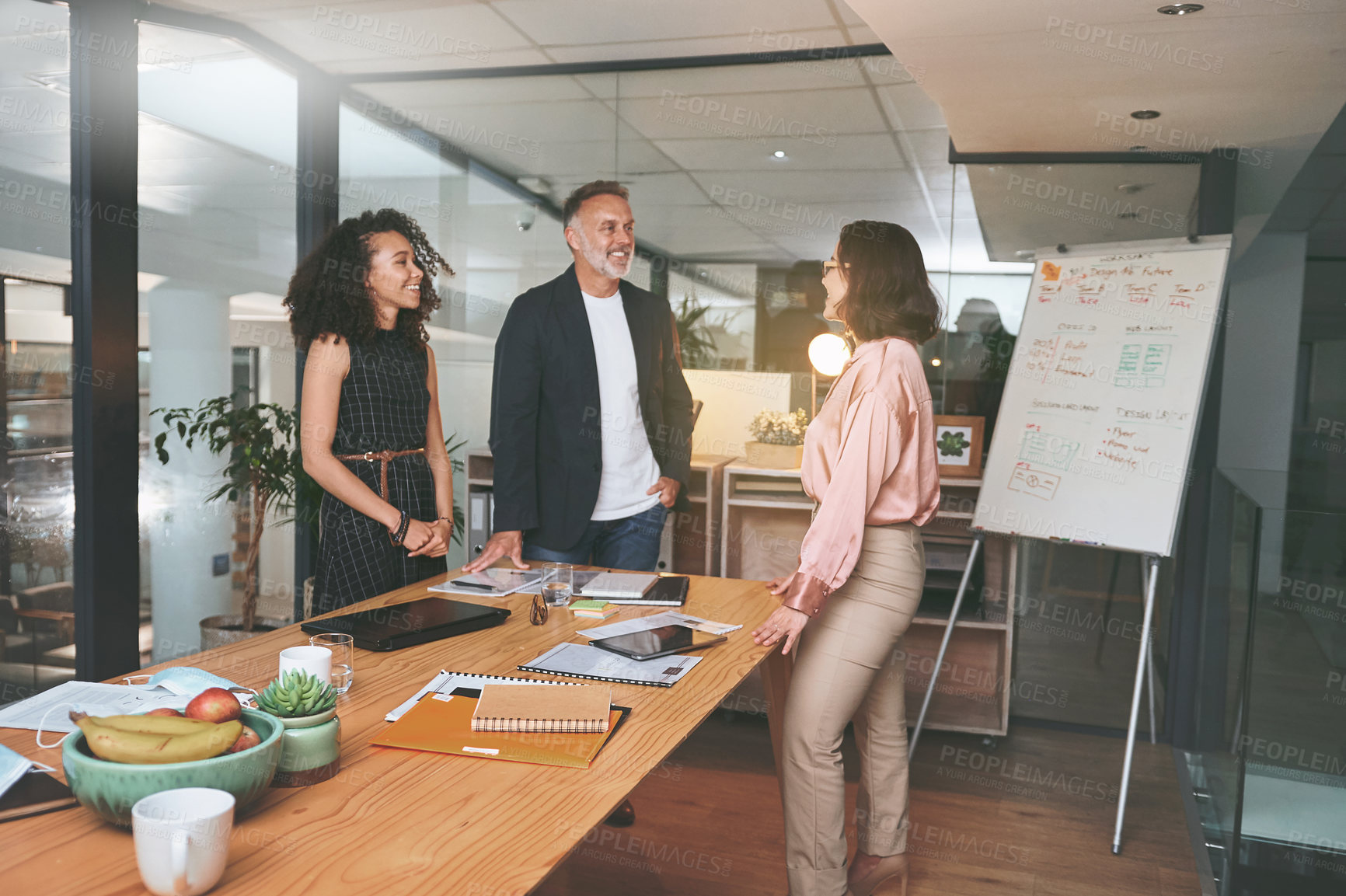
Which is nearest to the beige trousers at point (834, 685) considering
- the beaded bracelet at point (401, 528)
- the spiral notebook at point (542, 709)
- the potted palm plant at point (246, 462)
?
the spiral notebook at point (542, 709)

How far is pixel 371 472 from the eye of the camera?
8.03 feet

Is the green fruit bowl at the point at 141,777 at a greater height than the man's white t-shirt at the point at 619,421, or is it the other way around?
the man's white t-shirt at the point at 619,421

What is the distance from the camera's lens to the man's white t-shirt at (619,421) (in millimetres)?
2846

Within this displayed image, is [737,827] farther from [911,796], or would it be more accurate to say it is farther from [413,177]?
[413,177]

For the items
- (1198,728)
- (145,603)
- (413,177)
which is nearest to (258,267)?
(413,177)

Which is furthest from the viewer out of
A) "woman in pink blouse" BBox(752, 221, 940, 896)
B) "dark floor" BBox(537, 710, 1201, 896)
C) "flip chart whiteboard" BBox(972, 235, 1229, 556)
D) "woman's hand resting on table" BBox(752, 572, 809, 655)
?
"flip chart whiteboard" BBox(972, 235, 1229, 556)

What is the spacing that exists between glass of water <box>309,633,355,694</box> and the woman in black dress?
0.86 m

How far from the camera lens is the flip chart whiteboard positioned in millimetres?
3041

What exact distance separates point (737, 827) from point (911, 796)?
24.8 inches

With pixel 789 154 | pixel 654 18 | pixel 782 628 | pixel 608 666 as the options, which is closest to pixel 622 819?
pixel 782 628

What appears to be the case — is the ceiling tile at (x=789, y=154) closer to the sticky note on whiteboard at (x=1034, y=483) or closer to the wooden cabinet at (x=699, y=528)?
the wooden cabinet at (x=699, y=528)

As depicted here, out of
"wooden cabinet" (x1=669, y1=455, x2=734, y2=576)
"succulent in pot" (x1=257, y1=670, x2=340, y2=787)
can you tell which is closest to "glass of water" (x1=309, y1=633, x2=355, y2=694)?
"succulent in pot" (x1=257, y1=670, x2=340, y2=787)

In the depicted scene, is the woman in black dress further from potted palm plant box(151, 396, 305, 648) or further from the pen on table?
potted palm plant box(151, 396, 305, 648)

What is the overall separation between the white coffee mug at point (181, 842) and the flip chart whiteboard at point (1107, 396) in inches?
109
